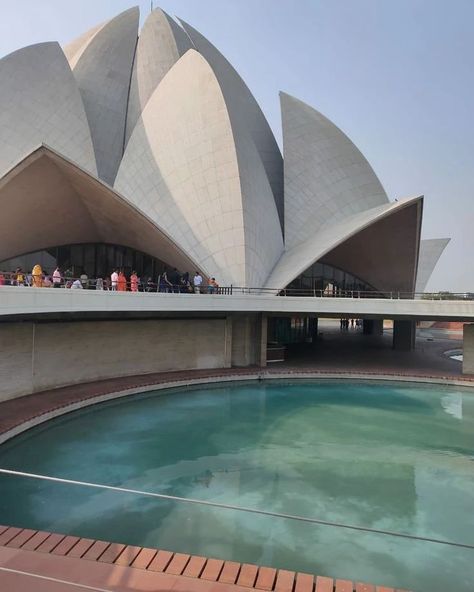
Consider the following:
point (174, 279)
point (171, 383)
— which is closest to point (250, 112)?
point (174, 279)

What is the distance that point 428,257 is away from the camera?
36.8 m

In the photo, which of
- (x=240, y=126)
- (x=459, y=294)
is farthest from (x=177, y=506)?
(x=240, y=126)

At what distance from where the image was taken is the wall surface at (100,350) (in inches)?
456

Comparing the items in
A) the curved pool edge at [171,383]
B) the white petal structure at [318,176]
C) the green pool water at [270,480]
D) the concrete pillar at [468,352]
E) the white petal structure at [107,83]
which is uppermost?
the white petal structure at [107,83]

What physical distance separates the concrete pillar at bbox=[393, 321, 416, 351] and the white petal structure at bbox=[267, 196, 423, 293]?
4.13 m

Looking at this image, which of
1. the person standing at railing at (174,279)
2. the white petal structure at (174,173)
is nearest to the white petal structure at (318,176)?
the white petal structure at (174,173)

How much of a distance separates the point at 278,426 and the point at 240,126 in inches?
579

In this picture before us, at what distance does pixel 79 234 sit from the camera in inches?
877

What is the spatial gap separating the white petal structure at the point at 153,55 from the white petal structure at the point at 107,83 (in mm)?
466

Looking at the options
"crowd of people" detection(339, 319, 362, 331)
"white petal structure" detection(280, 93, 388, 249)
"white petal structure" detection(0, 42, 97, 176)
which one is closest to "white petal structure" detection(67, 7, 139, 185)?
"white petal structure" detection(0, 42, 97, 176)

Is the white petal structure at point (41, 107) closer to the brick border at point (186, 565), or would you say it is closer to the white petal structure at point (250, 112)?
the white petal structure at point (250, 112)

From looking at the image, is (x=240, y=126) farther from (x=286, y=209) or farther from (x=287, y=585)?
(x=287, y=585)

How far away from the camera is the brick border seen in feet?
13.4

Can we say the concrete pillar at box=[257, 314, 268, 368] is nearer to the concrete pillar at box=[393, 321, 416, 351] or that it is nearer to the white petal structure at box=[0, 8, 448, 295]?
the white petal structure at box=[0, 8, 448, 295]
